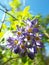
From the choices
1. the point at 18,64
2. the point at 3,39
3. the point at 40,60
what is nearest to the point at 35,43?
the point at 3,39

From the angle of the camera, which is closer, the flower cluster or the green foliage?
the flower cluster

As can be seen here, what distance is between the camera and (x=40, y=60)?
0.97 m

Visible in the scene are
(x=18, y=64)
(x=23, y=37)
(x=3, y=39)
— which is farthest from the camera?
(x=18, y=64)

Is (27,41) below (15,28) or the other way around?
below

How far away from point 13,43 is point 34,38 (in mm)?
73

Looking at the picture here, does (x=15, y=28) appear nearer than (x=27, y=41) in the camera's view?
No

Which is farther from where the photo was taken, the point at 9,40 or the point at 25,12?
the point at 25,12

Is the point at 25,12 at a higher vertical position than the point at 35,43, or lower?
higher

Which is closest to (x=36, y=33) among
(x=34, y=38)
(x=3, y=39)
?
(x=34, y=38)

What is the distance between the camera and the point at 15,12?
3.18 ft

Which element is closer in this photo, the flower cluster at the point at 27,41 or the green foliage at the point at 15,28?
the flower cluster at the point at 27,41

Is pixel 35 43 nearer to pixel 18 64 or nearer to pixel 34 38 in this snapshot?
pixel 34 38

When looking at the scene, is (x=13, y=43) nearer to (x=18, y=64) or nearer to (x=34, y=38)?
(x=34, y=38)

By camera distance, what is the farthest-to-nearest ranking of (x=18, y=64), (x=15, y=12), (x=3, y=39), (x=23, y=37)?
(x=15, y=12) < (x=18, y=64) < (x=3, y=39) < (x=23, y=37)
